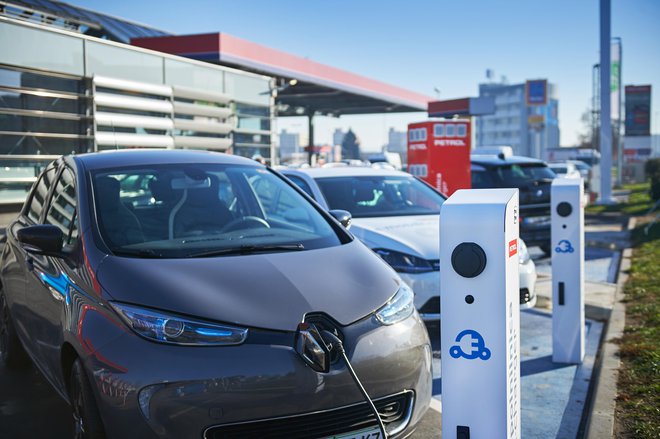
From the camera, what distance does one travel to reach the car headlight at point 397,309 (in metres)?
3.41

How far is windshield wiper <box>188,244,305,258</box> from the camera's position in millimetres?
3693

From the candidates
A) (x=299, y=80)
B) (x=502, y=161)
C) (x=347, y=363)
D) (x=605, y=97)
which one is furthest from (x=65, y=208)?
(x=605, y=97)

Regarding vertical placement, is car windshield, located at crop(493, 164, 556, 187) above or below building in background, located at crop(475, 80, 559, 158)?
below

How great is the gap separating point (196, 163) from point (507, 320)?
2.46 m

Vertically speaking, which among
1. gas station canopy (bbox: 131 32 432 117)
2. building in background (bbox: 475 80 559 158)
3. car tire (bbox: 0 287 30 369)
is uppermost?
building in background (bbox: 475 80 559 158)

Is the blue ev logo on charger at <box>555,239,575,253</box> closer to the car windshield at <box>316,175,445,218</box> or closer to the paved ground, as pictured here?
the paved ground

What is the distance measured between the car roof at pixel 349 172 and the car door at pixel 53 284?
3.60 metres

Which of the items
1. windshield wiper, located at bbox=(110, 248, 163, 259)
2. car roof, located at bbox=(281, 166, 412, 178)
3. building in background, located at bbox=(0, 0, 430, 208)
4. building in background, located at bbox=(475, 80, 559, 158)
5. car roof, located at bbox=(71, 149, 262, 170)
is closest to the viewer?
windshield wiper, located at bbox=(110, 248, 163, 259)

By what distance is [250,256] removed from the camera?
369 centimetres

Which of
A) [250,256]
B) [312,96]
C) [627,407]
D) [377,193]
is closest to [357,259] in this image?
[250,256]

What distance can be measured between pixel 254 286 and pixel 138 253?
674 mm

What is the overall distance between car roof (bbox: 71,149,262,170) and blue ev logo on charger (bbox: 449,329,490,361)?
237 centimetres

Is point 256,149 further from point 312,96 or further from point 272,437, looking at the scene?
point 312,96

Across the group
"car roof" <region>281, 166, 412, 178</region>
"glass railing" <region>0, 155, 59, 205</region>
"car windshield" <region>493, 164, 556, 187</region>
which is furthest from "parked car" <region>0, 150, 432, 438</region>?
"car windshield" <region>493, 164, 556, 187</region>
